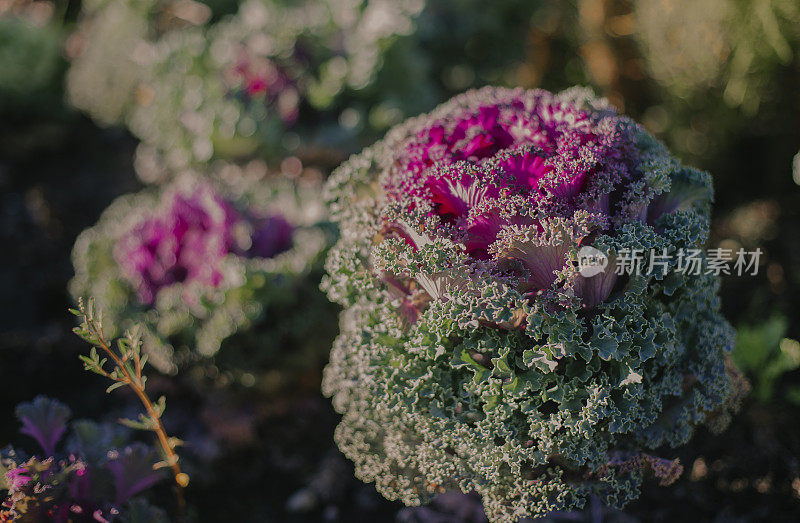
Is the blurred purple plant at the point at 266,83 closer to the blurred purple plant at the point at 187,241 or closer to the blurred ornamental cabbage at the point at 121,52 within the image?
the blurred purple plant at the point at 187,241

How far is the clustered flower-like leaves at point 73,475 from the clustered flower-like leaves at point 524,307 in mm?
797

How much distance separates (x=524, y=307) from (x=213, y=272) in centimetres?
165

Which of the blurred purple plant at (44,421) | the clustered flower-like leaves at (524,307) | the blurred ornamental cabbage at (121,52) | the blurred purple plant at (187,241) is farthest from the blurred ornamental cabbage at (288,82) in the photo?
the blurred purple plant at (44,421)

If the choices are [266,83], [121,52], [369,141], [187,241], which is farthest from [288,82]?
[121,52]

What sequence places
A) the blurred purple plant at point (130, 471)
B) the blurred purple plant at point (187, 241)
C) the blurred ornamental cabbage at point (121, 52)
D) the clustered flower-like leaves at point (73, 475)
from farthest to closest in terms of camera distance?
the blurred ornamental cabbage at point (121, 52)
the blurred purple plant at point (187, 241)
the blurred purple plant at point (130, 471)
the clustered flower-like leaves at point (73, 475)

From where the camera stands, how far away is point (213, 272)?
2793 millimetres

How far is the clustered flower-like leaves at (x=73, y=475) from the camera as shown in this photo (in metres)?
1.86

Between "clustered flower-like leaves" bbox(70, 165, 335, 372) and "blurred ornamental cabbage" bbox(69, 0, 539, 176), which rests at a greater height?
"blurred ornamental cabbage" bbox(69, 0, 539, 176)

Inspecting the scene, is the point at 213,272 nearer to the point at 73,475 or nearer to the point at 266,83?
the point at 73,475

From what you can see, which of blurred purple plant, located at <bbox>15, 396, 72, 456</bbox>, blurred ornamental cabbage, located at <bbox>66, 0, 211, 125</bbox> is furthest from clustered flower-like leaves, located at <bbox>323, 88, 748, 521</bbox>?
blurred ornamental cabbage, located at <bbox>66, 0, 211, 125</bbox>

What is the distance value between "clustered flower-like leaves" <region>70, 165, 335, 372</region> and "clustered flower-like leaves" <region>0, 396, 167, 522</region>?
570 mm

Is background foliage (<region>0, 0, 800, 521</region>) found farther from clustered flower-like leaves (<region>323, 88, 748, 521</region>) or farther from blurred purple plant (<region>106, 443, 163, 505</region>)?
clustered flower-like leaves (<region>323, 88, 748, 521</region>)

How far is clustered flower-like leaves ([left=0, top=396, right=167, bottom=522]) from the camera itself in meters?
1.86

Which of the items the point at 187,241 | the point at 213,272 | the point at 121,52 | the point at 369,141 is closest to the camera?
the point at 213,272
